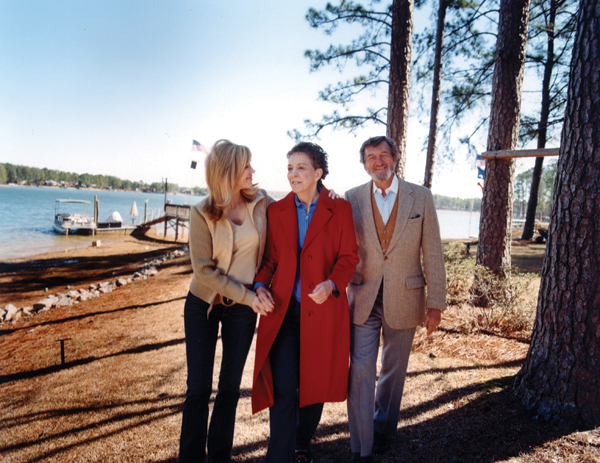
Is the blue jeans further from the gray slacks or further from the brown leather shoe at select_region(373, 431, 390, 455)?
the brown leather shoe at select_region(373, 431, 390, 455)

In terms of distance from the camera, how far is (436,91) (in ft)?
29.4

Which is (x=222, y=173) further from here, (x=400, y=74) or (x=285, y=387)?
(x=400, y=74)

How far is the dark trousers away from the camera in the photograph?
2102mm

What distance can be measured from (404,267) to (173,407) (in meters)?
2.54

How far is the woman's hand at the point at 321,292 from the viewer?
6.63 ft

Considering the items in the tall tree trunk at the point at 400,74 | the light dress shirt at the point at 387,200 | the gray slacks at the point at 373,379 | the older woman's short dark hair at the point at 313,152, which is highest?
the tall tree trunk at the point at 400,74

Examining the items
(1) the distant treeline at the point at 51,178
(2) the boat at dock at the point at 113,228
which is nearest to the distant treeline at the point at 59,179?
(1) the distant treeline at the point at 51,178

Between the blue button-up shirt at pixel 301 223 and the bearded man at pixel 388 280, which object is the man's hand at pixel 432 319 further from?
the blue button-up shirt at pixel 301 223

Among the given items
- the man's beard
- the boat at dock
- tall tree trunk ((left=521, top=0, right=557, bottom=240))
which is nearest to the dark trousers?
the man's beard

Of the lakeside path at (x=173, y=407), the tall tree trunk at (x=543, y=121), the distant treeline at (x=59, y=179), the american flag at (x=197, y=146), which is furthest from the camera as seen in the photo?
the distant treeline at (x=59, y=179)

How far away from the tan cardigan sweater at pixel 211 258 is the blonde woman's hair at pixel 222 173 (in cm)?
6

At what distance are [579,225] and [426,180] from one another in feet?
25.2

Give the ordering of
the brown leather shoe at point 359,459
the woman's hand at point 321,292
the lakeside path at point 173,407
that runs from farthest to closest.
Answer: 1. the lakeside path at point 173,407
2. the brown leather shoe at point 359,459
3. the woman's hand at point 321,292

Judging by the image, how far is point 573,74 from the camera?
2.57m
